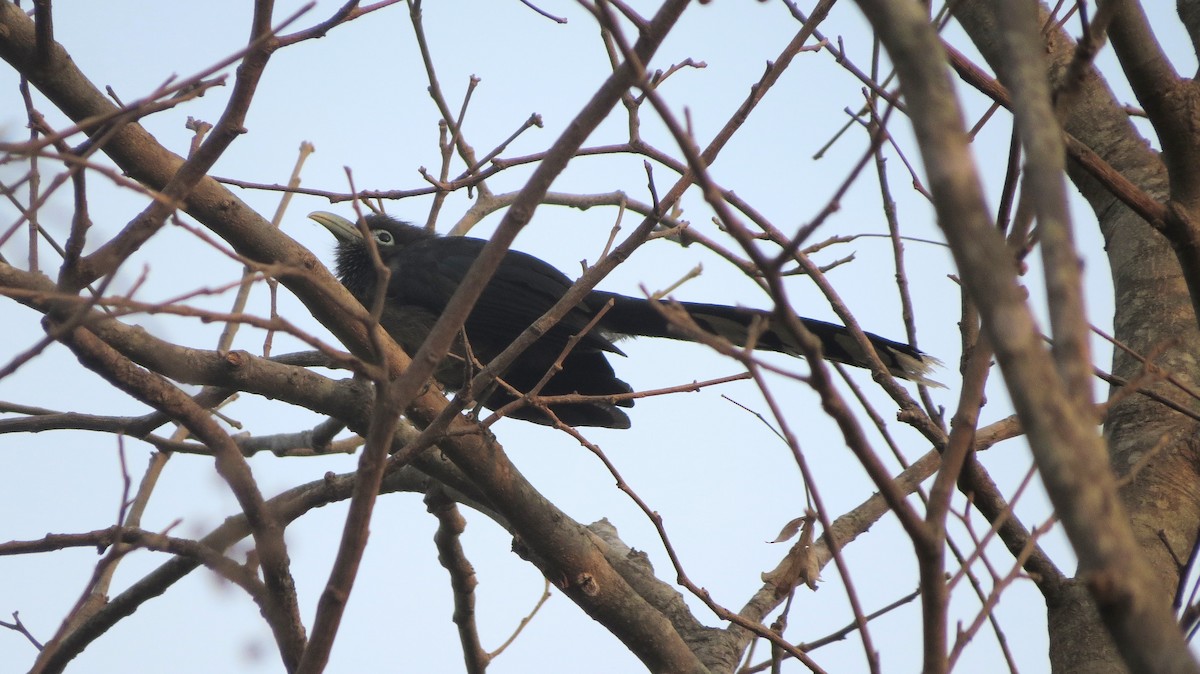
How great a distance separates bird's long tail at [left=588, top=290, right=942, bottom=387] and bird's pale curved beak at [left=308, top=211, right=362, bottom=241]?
170 centimetres

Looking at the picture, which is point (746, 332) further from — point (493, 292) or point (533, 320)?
point (493, 292)

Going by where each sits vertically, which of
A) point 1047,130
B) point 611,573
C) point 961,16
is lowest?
point 1047,130

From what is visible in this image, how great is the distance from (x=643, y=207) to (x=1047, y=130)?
11.9 feet

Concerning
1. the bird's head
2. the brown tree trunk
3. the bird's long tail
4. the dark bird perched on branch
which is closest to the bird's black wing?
the dark bird perched on branch

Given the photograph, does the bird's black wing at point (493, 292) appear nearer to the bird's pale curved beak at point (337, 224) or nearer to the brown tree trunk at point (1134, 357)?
the bird's pale curved beak at point (337, 224)

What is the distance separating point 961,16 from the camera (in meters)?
3.77

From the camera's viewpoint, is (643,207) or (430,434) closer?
(430,434)

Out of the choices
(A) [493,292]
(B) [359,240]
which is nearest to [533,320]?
(A) [493,292]

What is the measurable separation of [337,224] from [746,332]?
105 inches

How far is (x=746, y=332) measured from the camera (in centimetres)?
510

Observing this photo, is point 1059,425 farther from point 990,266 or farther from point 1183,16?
point 1183,16

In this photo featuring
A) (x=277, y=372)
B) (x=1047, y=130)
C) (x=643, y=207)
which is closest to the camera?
(x=1047, y=130)

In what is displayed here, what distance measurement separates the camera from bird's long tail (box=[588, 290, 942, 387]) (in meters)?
4.64

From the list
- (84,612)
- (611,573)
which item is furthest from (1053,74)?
(84,612)
